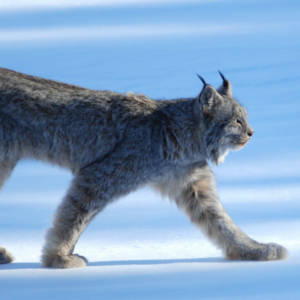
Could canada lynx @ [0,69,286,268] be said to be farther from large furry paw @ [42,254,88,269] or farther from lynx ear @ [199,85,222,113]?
large furry paw @ [42,254,88,269]

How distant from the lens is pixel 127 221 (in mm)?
5645

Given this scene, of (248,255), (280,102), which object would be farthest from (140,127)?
(280,102)

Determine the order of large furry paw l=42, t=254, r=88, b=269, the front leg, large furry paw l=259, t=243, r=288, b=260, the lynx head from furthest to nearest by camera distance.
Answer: the lynx head < the front leg < large furry paw l=259, t=243, r=288, b=260 < large furry paw l=42, t=254, r=88, b=269

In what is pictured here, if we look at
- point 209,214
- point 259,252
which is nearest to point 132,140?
point 209,214

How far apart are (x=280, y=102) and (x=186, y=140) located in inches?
214

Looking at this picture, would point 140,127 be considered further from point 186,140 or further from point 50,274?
point 50,274

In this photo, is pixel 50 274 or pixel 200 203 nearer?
pixel 50 274

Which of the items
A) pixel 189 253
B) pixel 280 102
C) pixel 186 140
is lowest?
pixel 189 253

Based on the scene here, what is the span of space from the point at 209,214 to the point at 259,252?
46 cm

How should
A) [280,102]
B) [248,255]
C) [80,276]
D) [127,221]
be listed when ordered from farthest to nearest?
[280,102]
[127,221]
[248,255]
[80,276]

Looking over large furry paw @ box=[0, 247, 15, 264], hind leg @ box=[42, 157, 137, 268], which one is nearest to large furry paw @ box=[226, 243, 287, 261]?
hind leg @ box=[42, 157, 137, 268]

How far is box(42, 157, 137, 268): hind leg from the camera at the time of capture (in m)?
4.66

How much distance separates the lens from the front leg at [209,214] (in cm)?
493

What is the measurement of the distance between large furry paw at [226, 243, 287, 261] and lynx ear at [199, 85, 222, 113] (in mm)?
969
